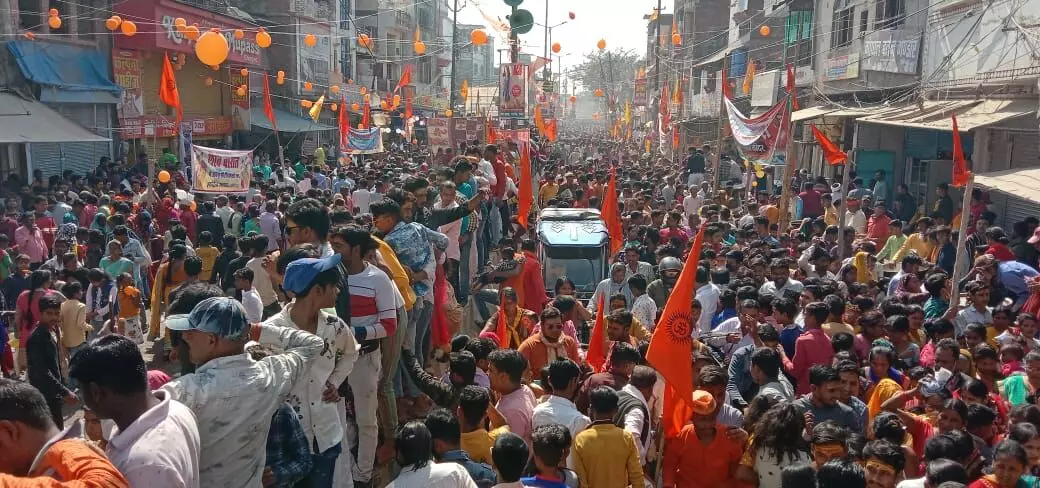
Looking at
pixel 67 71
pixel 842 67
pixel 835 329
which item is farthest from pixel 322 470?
pixel 842 67

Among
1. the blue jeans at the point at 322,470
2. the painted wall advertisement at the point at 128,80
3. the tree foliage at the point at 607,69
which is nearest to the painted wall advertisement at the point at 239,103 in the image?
the painted wall advertisement at the point at 128,80

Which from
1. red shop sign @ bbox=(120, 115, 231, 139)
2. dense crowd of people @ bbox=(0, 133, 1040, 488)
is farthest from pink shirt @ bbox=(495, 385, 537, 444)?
red shop sign @ bbox=(120, 115, 231, 139)

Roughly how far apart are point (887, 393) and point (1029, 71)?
→ 10.1m

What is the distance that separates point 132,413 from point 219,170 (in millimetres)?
11479

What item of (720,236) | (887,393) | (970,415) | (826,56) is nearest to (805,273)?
(720,236)

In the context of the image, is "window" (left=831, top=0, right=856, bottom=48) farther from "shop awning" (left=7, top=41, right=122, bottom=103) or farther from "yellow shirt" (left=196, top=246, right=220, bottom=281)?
"yellow shirt" (left=196, top=246, right=220, bottom=281)

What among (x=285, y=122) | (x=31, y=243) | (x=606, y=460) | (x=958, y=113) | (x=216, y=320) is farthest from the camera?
(x=285, y=122)

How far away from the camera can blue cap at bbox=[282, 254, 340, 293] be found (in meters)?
4.02

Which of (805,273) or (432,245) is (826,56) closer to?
(805,273)

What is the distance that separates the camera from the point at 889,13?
70.4 ft

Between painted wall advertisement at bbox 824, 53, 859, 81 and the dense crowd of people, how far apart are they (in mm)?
11854

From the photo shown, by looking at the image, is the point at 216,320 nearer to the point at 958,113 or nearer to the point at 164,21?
the point at 958,113

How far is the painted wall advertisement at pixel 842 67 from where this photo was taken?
22.5 metres

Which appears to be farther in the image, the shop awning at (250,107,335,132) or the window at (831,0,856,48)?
the shop awning at (250,107,335,132)
